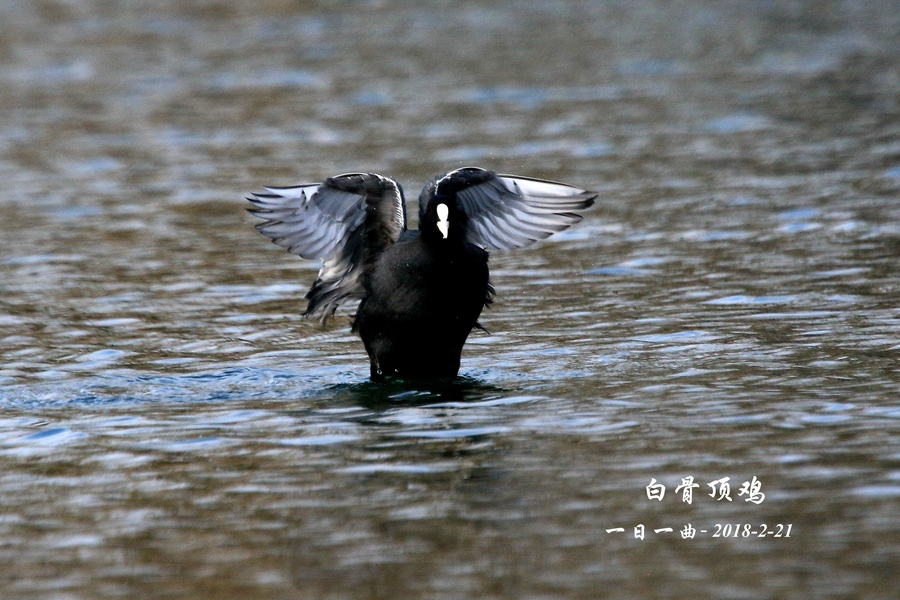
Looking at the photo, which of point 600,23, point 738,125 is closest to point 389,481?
point 738,125

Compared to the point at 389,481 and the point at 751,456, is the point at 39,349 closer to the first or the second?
Answer: the point at 389,481

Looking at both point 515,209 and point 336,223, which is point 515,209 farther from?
point 336,223

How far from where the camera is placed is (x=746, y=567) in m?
4.83

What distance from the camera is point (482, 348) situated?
8828 mm

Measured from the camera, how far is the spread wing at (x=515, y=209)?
25.6ft

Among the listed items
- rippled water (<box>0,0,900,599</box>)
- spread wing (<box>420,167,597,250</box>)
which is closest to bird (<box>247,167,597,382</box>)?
spread wing (<box>420,167,597,250</box>)

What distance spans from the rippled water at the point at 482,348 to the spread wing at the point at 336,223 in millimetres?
571

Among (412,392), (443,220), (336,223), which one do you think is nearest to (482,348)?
(412,392)

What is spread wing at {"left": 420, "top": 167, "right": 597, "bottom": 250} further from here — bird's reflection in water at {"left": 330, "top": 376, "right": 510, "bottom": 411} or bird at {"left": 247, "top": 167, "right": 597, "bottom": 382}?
bird's reflection in water at {"left": 330, "top": 376, "right": 510, "bottom": 411}

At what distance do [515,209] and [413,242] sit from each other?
0.68 m

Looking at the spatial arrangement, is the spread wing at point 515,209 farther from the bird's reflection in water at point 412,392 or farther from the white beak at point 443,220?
the bird's reflection in water at point 412,392

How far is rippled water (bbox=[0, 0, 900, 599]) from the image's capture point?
16.9ft

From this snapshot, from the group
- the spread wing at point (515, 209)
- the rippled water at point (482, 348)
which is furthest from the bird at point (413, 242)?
the rippled water at point (482, 348)

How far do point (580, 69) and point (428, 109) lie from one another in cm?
314
